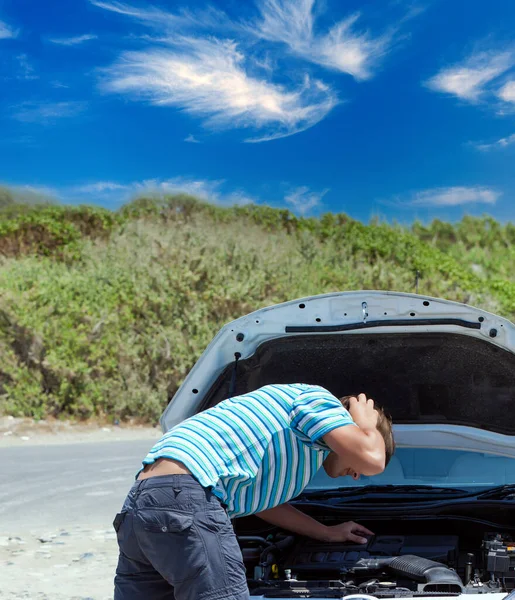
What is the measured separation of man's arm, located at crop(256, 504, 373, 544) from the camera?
3.56 metres

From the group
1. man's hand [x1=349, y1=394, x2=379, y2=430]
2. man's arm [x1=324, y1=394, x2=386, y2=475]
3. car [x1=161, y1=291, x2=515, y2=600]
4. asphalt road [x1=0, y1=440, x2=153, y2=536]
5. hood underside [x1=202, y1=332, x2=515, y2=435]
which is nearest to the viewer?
man's arm [x1=324, y1=394, x2=386, y2=475]

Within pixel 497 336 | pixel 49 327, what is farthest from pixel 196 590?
pixel 49 327

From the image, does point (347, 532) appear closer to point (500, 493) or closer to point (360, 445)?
point (500, 493)

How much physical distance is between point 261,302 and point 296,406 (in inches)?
549

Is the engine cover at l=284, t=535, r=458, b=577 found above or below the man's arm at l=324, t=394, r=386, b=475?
below

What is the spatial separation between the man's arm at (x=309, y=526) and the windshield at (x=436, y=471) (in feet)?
1.60

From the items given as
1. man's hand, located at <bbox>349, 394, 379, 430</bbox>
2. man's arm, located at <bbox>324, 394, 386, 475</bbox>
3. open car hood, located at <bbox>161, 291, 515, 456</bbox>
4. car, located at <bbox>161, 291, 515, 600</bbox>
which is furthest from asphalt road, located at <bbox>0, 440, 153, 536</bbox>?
man's arm, located at <bbox>324, 394, 386, 475</bbox>

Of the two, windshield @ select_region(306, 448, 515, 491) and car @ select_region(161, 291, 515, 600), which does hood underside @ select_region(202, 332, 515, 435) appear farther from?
windshield @ select_region(306, 448, 515, 491)

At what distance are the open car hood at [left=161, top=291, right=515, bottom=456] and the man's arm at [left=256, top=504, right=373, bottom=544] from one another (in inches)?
22.2

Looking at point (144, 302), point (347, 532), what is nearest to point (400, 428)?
point (347, 532)

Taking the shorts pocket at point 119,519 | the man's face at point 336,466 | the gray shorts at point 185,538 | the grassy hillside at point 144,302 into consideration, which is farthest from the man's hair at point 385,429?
the grassy hillside at point 144,302

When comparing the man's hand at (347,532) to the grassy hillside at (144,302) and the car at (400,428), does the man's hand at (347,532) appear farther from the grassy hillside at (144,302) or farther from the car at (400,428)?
the grassy hillside at (144,302)

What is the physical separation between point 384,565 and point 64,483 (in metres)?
7.02

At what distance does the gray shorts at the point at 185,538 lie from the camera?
105 inches
